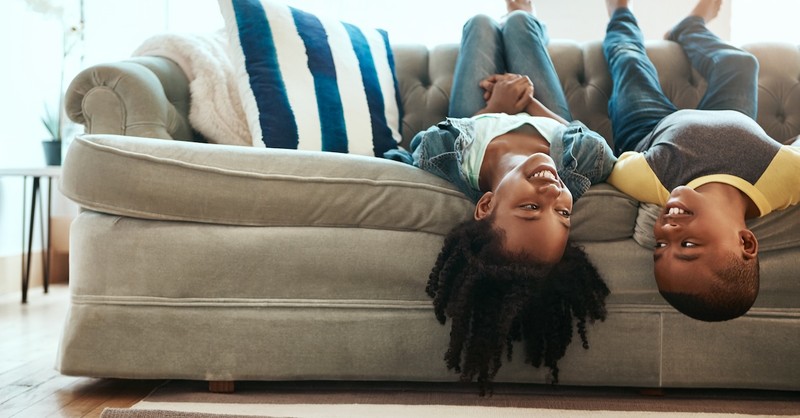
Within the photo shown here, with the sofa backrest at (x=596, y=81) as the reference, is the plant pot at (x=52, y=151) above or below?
below

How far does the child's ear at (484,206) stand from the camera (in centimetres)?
141

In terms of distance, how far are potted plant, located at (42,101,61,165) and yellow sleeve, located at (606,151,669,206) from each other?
2.12 metres

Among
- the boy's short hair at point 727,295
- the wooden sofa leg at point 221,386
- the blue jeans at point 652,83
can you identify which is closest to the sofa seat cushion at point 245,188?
the wooden sofa leg at point 221,386

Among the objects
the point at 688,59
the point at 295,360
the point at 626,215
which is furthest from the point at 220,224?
the point at 688,59

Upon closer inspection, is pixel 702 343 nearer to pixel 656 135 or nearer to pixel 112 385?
pixel 656 135

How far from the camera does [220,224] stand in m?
1.44

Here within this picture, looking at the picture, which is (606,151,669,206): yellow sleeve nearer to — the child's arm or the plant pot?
the child's arm

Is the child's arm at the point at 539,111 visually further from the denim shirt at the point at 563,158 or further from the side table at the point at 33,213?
the side table at the point at 33,213

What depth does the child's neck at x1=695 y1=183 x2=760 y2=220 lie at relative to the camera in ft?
4.54

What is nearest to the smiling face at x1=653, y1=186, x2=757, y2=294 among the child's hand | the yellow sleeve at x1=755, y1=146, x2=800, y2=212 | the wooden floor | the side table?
the yellow sleeve at x1=755, y1=146, x2=800, y2=212

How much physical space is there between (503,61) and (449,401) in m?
1.10

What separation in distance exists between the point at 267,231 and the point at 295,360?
0.26 meters

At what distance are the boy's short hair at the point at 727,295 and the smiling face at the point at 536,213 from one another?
0.81 feet

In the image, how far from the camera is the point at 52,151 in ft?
9.00
